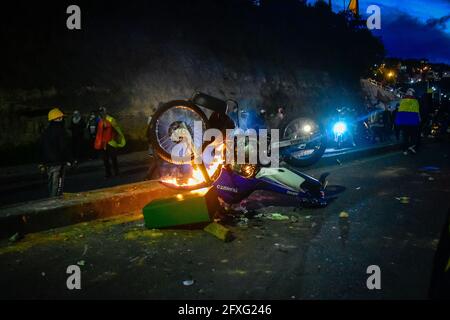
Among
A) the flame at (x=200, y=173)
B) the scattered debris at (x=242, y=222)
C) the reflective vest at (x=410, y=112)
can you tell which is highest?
the reflective vest at (x=410, y=112)

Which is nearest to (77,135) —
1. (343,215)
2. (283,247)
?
(343,215)

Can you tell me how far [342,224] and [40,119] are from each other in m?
14.1

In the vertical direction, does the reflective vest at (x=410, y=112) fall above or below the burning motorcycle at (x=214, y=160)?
above

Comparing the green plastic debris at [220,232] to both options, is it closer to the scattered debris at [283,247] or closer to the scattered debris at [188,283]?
the scattered debris at [283,247]

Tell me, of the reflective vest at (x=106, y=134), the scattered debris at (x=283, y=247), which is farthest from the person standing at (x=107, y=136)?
the scattered debris at (x=283, y=247)

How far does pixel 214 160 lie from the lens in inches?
239

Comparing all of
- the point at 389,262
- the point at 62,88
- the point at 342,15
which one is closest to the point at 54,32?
the point at 62,88

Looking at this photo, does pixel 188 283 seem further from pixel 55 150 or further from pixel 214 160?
pixel 55 150

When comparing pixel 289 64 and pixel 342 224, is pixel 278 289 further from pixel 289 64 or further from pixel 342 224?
pixel 289 64

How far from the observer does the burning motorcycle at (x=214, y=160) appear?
577cm

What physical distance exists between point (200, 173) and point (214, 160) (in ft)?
1.17

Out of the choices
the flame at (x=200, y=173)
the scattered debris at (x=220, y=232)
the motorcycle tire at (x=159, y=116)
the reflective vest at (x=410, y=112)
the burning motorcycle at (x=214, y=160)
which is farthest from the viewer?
the reflective vest at (x=410, y=112)

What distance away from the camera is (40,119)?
1516 centimetres

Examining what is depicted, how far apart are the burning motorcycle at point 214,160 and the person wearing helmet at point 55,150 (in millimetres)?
2108
